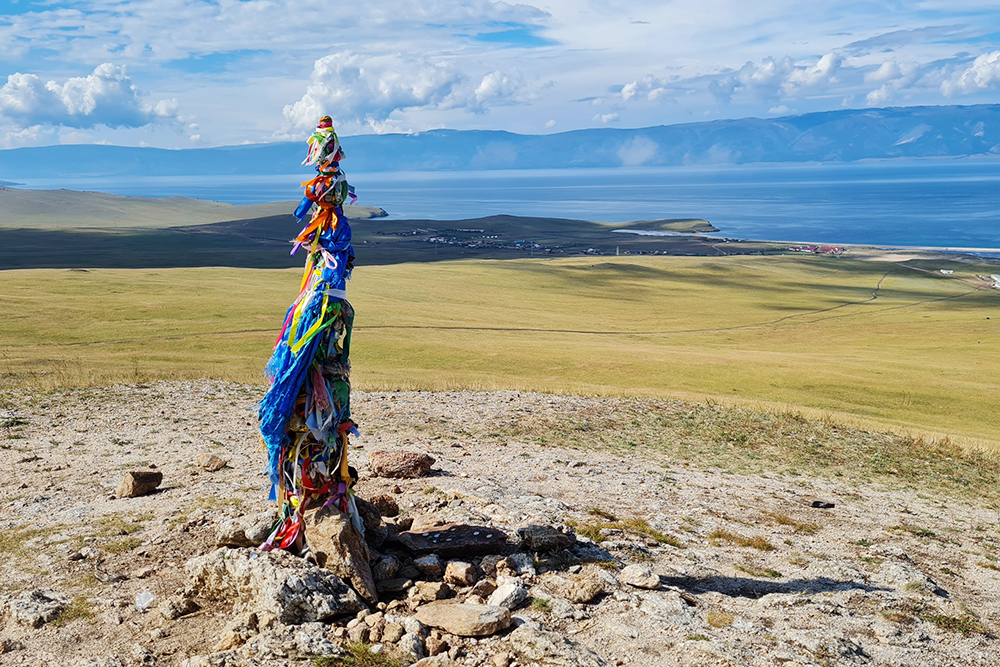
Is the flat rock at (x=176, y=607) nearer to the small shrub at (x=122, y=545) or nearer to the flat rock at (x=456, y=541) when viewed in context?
the small shrub at (x=122, y=545)

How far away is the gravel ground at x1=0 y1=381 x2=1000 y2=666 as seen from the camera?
9961 mm

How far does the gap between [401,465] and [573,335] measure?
49.2 meters

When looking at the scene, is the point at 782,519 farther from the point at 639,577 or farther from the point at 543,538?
the point at 543,538

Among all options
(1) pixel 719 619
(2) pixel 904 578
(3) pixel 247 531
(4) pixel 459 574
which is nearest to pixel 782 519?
(2) pixel 904 578

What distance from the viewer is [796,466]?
21.5m

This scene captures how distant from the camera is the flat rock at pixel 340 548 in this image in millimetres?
10570

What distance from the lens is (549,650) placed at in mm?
9195

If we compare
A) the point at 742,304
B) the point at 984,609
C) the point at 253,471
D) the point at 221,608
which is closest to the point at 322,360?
the point at 221,608

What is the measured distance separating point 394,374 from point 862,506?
83.5ft

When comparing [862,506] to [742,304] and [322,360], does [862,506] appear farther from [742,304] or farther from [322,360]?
[742,304]

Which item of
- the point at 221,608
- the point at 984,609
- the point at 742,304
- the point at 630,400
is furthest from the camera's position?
the point at 742,304

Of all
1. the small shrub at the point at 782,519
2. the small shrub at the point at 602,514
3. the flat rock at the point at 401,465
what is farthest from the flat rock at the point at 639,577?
the flat rock at the point at 401,465

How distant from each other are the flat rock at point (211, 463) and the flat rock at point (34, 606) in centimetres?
639

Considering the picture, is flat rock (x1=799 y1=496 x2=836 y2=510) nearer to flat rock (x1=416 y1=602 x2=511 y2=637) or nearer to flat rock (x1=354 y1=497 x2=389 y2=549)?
flat rock (x1=354 y1=497 x2=389 y2=549)
